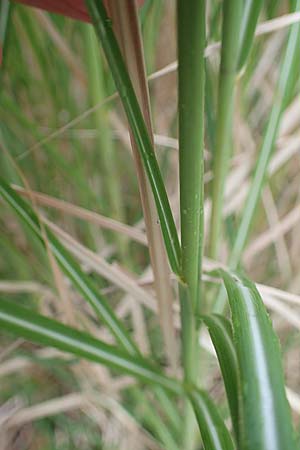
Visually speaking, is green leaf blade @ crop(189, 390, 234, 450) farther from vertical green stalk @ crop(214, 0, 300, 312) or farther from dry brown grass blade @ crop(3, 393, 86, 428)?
dry brown grass blade @ crop(3, 393, 86, 428)

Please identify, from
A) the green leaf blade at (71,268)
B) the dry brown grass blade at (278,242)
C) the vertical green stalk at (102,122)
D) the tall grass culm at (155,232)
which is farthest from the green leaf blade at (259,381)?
the dry brown grass blade at (278,242)

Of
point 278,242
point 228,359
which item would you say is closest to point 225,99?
point 228,359

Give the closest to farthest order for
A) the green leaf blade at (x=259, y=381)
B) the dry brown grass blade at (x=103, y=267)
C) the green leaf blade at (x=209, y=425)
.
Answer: the green leaf blade at (x=259, y=381) < the green leaf blade at (x=209, y=425) < the dry brown grass blade at (x=103, y=267)

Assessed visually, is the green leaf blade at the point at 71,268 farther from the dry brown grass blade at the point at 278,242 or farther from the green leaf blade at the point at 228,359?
the dry brown grass blade at the point at 278,242

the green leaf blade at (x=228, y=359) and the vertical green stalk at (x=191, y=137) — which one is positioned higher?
the vertical green stalk at (x=191, y=137)

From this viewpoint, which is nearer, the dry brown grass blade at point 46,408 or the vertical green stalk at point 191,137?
the vertical green stalk at point 191,137

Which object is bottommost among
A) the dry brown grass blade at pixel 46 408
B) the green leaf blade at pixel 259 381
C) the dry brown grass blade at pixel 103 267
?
the dry brown grass blade at pixel 46 408

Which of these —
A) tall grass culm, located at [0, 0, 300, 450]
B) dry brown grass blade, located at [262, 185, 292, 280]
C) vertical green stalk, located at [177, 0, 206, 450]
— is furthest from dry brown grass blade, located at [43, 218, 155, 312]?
dry brown grass blade, located at [262, 185, 292, 280]
